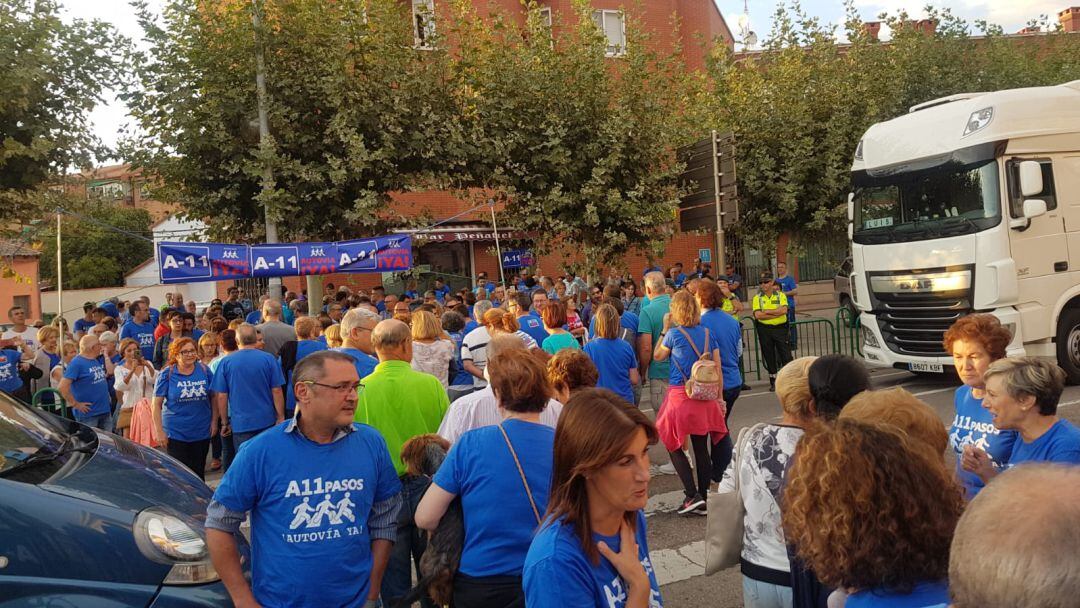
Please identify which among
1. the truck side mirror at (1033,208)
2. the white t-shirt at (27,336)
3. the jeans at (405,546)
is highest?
the truck side mirror at (1033,208)

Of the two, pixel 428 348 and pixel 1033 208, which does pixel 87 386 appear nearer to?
pixel 428 348

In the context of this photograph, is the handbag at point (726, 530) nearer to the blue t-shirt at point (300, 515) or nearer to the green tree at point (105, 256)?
the blue t-shirt at point (300, 515)

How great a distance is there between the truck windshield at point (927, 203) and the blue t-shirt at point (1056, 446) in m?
7.90

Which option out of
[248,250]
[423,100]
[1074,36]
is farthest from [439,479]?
[1074,36]

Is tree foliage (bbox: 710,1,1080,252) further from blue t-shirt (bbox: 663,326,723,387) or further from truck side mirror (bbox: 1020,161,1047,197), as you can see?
blue t-shirt (bbox: 663,326,723,387)

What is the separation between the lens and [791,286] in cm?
1573

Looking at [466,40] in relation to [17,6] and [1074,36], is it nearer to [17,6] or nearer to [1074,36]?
[17,6]

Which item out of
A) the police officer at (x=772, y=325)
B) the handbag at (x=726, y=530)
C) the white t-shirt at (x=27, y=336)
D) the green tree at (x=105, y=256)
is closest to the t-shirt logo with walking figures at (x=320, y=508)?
the handbag at (x=726, y=530)

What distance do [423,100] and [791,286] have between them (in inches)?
287

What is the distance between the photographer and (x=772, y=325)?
13.5 meters

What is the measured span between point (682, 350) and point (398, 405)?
287 centimetres

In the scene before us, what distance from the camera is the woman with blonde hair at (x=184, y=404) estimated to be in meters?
7.19

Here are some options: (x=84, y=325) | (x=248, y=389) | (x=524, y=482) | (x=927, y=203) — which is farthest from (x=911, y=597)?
Answer: (x=84, y=325)

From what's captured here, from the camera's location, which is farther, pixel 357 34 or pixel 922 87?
pixel 922 87
